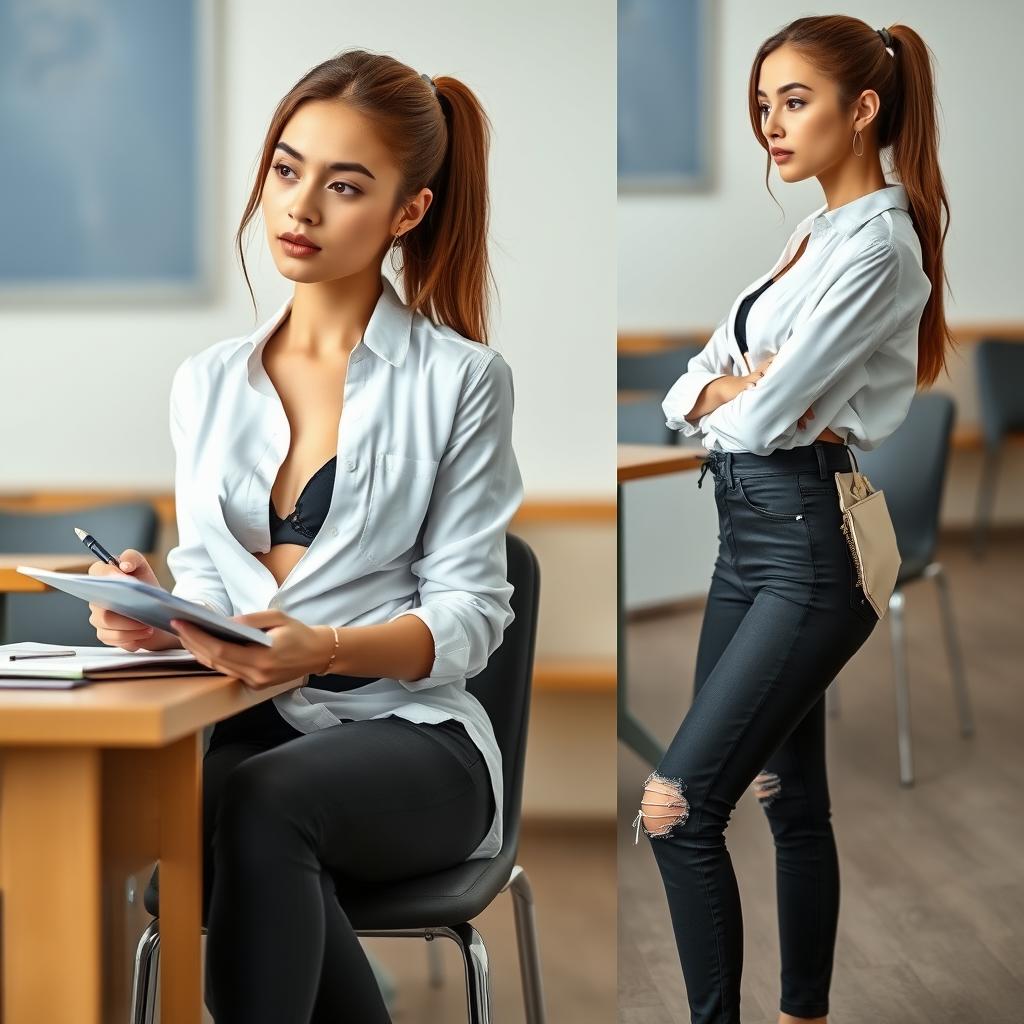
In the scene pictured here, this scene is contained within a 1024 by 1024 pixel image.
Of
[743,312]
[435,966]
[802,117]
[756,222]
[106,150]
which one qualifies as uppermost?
[106,150]

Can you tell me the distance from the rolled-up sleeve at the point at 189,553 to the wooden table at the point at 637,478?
55 cm

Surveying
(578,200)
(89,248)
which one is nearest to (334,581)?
(578,200)

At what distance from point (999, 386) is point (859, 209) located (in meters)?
0.40

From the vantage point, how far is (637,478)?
5.83 feet

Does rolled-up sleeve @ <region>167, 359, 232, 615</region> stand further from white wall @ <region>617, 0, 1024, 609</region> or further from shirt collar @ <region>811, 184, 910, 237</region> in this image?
shirt collar @ <region>811, 184, 910, 237</region>

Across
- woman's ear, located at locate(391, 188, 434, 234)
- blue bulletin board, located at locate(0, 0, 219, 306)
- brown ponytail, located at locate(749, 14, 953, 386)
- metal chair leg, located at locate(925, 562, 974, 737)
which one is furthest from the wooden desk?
blue bulletin board, located at locate(0, 0, 219, 306)

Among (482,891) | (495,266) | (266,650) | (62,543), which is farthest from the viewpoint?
(495,266)

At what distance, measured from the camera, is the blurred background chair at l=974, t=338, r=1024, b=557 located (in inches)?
68.7

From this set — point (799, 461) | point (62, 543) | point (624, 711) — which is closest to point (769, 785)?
point (624, 711)

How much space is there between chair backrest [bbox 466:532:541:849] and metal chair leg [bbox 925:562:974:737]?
0.55 meters

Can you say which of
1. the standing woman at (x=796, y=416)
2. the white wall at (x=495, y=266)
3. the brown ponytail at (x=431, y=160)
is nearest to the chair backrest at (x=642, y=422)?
the standing woman at (x=796, y=416)

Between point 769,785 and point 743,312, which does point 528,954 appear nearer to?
point 769,785

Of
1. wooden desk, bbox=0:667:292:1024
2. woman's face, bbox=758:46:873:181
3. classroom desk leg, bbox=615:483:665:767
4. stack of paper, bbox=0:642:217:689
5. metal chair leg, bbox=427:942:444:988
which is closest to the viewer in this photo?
wooden desk, bbox=0:667:292:1024

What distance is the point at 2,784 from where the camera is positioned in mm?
988
